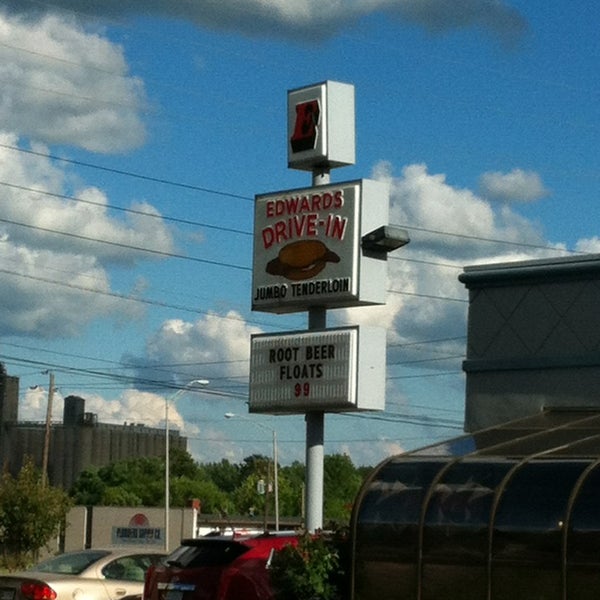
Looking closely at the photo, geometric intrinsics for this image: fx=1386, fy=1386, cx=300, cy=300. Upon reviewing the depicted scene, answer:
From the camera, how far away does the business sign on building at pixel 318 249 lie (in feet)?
69.4

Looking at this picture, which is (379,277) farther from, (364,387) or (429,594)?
(429,594)

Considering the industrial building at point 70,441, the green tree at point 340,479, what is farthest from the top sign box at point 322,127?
the green tree at point 340,479

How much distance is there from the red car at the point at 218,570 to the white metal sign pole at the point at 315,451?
142 inches

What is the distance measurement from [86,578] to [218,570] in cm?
523

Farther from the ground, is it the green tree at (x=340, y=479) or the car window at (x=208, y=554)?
the green tree at (x=340, y=479)

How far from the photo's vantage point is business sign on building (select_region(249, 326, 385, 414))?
20.9 m

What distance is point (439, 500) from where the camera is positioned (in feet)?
57.8

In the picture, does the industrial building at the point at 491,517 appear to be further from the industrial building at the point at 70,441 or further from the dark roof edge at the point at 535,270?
the industrial building at the point at 70,441

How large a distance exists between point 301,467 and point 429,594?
163m

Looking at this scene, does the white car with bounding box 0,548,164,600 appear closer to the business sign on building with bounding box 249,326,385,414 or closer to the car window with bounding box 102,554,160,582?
the car window with bounding box 102,554,160,582

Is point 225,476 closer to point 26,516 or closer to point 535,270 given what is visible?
point 26,516

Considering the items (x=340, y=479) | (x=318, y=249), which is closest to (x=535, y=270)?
(x=318, y=249)

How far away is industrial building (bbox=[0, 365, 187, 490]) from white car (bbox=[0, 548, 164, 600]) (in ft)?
332

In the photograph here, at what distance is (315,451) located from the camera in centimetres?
2150
